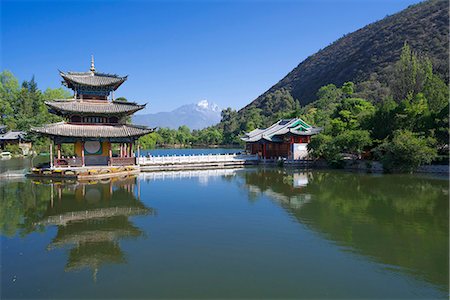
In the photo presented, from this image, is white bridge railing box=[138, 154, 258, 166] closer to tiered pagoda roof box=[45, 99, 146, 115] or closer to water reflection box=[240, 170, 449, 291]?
tiered pagoda roof box=[45, 99, 146, 115]

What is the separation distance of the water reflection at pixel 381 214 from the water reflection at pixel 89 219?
583cm

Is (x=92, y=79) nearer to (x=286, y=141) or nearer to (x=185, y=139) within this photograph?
(x=286, y=141)

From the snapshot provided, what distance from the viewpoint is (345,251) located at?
27.8 ft

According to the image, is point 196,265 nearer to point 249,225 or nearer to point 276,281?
point 276,281

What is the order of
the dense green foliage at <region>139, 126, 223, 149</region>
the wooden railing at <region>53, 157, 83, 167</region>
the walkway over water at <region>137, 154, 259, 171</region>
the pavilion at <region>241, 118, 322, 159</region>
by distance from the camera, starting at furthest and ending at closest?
the dense green foliage at <region>139, 126, 223, 149</region>, the pavilion at <region>241, 118, 322, 159</region>, the walkway over water at <region>137, 154, 259, 171</region>, the wooden railing at <region>53, 157, 83, 167</region>

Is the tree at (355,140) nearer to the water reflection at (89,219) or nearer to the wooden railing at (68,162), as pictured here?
the water reflection at (89,219)

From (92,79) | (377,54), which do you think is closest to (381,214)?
(92,79)

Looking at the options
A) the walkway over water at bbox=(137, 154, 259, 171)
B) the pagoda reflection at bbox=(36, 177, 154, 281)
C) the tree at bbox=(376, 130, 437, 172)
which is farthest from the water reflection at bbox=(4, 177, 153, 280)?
the tree at bbox=(376, 130, 437, 172)

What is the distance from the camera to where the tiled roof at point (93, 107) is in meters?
24.4

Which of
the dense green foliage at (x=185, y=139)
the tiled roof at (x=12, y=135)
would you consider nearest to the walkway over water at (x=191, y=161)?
the tiled roof at (x=12, y=135)

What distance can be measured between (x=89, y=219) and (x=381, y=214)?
1043cm

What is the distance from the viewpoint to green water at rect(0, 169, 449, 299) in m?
6.59

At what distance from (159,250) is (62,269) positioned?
2.25 meters

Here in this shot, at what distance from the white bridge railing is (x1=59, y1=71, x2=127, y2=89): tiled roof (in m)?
6.63
